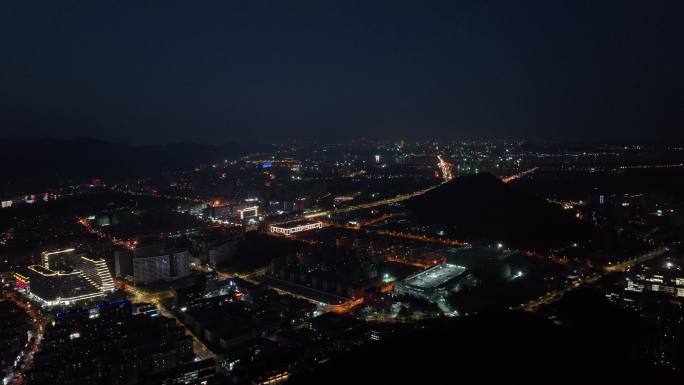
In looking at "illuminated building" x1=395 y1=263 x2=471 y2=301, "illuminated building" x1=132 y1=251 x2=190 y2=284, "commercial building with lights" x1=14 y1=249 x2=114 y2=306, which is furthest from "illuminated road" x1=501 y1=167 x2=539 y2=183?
"commercial building with lights" x1=14 y1=249 x2=114 y2=306

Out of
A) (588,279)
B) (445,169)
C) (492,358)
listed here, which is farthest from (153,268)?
(445,169)

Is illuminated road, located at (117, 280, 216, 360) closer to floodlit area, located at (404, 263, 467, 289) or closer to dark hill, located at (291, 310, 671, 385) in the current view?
dark hill, located at (291, 310, 671, 385)

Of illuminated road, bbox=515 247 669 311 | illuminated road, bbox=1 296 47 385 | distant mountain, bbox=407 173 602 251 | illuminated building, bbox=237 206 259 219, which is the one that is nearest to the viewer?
illuminated road, bbox=1 296 47 385

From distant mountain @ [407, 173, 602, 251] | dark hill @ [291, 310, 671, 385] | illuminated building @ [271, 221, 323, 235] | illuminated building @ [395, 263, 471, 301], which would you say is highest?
distant mountain @ [407, 173, 602, 251]

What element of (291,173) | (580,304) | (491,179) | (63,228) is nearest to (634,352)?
(580,304)

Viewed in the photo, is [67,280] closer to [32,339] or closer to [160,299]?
[160,299]

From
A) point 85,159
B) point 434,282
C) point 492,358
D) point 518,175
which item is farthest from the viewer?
point 85,159

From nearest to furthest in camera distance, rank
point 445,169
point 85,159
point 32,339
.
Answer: point 32,339 → point 445,169 → point 85,159
